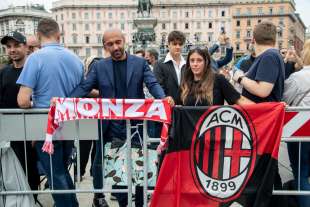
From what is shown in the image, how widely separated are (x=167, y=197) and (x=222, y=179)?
0.56m

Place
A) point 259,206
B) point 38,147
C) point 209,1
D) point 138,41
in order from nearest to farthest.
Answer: point 259,206 → point 38,147 → point 138,41 → point 209,1

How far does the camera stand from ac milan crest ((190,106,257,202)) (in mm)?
3838

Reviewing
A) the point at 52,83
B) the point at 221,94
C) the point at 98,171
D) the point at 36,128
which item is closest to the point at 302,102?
the point at 221,94

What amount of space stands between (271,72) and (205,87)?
66 centimetres

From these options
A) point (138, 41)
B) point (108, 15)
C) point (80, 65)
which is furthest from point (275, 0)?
point (80, 65)

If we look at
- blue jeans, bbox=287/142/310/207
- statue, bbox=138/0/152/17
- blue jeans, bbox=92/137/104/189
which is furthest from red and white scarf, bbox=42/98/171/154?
statue, bbox=138/0/152/17

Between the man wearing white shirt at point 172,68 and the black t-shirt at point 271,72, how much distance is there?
1366 mm

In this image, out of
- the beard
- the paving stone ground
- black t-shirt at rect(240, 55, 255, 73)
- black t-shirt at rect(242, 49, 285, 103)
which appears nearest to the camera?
black t-shirt at rect(242, 49, 285, 103)

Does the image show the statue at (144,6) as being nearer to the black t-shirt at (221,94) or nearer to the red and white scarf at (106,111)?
the black t-shirt at (221,94)

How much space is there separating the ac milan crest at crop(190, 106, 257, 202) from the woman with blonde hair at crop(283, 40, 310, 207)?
1.83 ft

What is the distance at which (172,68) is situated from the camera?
18.1 ft

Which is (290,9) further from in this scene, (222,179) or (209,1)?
(222,179)

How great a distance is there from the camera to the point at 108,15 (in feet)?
346

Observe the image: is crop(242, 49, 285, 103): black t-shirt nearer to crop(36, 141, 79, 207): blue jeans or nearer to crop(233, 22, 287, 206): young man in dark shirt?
crop(233, 22, 287, 206): young man in dark shirt
